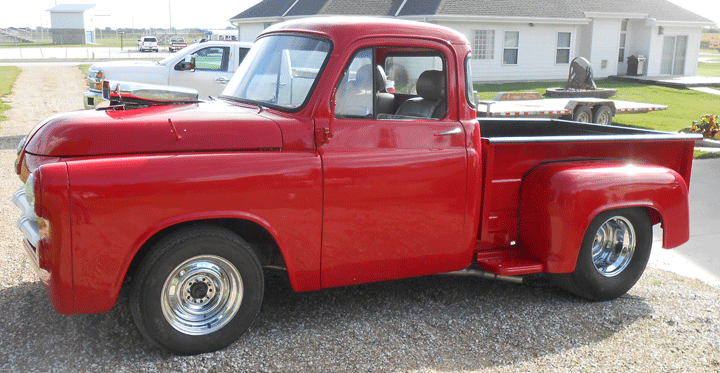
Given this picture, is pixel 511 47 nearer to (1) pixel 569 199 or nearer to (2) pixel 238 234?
(1) pixel 569 199

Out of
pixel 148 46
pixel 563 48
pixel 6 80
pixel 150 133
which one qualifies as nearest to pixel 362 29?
pixel 150 133

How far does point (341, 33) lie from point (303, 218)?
46.9 inches

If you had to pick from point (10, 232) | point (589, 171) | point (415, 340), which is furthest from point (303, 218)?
point (10, 232)

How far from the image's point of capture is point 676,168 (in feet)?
17.2

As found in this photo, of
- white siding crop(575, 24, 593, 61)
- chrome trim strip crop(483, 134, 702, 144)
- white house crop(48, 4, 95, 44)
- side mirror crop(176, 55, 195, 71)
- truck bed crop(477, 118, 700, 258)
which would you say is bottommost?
truck bed crop(477, 118, 700, 258)

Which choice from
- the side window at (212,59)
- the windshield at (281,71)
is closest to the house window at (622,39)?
the side window at (212,59)

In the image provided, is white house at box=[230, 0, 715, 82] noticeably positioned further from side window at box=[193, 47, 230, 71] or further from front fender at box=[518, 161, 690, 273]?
front fender at box=[518, 161, 690, 273]

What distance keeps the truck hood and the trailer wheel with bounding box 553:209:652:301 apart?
2545 mm

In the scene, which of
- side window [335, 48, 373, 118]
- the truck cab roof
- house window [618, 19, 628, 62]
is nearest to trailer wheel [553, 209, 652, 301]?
the truck cab roof

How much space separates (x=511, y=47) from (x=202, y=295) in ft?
81.9

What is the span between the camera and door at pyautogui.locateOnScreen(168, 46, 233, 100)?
13.2 meters

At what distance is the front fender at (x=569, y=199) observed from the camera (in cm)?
455

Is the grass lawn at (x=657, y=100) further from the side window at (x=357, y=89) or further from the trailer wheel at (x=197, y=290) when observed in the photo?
the trailer wheel at (x=197, y=290)

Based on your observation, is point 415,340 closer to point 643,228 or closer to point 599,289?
point 599,289
